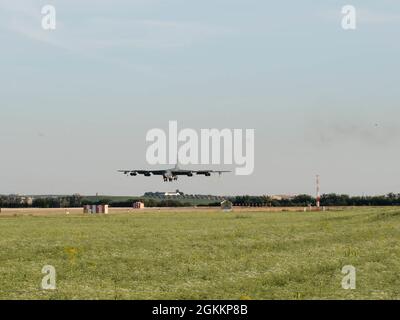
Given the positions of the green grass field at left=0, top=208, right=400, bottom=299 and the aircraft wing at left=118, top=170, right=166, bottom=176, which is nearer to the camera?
the green grass field at left=0, top=208, right=400, bottom=299

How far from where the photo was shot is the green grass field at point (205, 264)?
77.5ft

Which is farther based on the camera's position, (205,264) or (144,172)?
(144,172)

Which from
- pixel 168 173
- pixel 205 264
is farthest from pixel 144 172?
pixel 205 264

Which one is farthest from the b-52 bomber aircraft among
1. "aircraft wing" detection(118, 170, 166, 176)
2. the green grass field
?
the green grass field

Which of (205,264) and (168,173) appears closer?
(205,264)

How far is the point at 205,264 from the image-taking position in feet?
97.4

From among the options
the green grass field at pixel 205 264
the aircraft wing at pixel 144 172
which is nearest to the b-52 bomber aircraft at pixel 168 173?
the aircraft wing at pixel 144 172

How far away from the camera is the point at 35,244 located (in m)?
38.8

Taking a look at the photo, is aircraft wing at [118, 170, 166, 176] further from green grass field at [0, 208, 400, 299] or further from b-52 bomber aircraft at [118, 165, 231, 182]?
green grass field at [0, 208, 400, 299]

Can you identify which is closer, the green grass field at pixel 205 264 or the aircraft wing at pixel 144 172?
the green grass field at pixel 205 264

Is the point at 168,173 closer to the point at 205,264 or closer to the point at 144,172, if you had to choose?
the point at 144,172

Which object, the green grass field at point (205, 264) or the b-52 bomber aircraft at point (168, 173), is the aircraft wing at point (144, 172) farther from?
the green grass field at point (205, 264)

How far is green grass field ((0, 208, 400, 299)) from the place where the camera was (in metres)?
23.6
